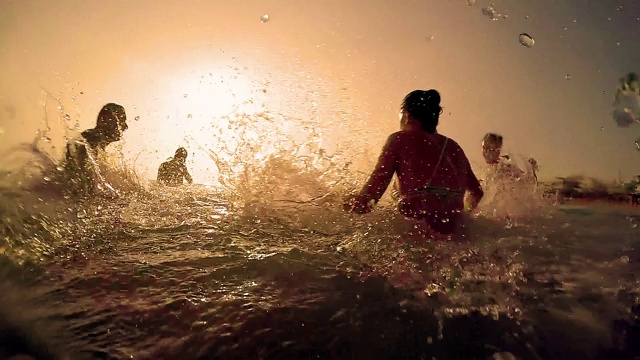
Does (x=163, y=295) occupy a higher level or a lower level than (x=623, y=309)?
lower

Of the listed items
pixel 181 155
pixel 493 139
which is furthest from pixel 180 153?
pixel 493 139

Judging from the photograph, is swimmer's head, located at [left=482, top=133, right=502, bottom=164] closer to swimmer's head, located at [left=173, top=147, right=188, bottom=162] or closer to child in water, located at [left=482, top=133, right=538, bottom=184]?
child in water, located at [left=482, top=133, right=538, bottom=184]

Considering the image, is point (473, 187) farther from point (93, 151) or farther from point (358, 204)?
point (93, 151)

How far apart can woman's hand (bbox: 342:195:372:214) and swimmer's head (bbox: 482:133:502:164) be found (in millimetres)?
2067

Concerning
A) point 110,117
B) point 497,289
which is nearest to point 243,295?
point 497,289

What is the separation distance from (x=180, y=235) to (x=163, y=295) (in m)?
1.27

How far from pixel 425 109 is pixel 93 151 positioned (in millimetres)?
3448

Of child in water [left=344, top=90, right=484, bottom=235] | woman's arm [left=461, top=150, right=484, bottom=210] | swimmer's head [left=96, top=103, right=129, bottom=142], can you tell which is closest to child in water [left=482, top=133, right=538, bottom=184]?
woman's arm [left=461, top=150, right=484, bottom=210]

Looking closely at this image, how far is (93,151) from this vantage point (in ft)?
15.7

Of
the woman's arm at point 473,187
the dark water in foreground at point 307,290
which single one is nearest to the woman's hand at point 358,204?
the dark water in foreground at point 307,290

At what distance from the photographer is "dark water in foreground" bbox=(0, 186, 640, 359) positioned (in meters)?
1.95

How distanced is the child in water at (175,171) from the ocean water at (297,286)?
10.8ft

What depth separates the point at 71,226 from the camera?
3441 millimetres

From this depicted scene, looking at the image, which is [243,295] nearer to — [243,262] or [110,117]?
[243,262]
